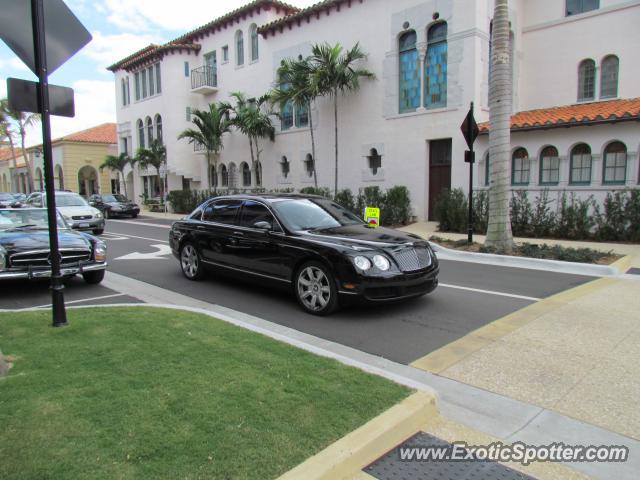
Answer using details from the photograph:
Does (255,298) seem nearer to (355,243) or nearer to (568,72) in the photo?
(355,243)

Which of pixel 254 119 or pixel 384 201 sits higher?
pixel 254 119

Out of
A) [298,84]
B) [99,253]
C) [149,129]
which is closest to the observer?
[99,253]

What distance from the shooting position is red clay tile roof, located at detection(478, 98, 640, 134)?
1405cm

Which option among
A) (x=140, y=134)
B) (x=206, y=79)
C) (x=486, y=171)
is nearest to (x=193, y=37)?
(x=206, y=79)

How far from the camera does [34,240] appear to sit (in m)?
7.76

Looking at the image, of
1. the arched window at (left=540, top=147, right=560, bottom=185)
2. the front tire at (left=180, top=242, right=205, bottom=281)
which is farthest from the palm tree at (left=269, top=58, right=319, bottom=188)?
the front tire at (left=180, top=242, right=205, bottom=281)

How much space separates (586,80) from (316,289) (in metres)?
16.1

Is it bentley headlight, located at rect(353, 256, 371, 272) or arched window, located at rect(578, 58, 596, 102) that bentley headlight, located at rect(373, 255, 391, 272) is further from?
arched window, located at rect(578, 58, 596, 102)

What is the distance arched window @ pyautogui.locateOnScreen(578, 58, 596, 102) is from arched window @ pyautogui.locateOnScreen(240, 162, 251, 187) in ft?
54.1

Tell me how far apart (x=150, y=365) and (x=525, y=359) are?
3545 mm

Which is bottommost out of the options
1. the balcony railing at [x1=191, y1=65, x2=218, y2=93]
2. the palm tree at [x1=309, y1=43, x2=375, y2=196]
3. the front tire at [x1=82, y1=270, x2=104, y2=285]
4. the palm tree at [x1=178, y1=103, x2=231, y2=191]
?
the front tire at [x1=82, y1=270, x2=104, y2=285]

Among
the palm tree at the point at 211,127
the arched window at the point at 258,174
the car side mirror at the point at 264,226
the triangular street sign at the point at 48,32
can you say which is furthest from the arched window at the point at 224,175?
the triangular street sign at the point at 48,32

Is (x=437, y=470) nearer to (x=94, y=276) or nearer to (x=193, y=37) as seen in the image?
(x=94, y=276)

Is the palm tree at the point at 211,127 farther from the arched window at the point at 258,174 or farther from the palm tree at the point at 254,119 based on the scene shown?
the arched window at the point at 258,174
